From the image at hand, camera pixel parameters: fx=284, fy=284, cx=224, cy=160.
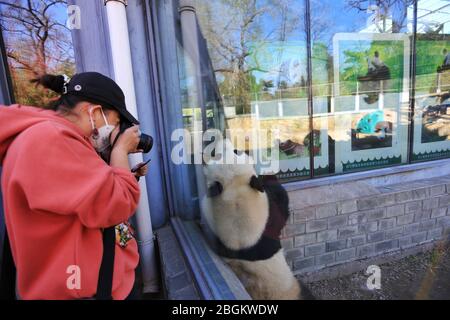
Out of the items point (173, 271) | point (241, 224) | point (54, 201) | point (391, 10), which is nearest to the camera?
point (54, 201)

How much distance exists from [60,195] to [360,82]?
3643 mm

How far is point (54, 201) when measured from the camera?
87cm

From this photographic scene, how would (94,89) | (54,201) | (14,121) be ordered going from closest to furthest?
1. (54,201)
2. (14,121)
3. (94,89)

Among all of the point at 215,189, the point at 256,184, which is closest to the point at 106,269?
the point at 215,189

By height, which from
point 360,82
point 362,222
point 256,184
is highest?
point 360,82

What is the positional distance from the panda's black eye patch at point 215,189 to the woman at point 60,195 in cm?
114

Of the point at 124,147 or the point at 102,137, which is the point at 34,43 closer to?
the point at 102,137

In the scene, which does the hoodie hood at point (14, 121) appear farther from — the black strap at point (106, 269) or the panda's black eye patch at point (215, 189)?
the panda's black eye patch at point (215, 189)

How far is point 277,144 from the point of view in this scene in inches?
130

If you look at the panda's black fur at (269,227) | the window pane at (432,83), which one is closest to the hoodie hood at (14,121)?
the panda's black fur at (269,227)

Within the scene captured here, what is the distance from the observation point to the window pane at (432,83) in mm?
3514

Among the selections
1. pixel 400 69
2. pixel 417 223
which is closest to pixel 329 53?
pixel 400 69

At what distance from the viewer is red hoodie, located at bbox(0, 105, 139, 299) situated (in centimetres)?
88
